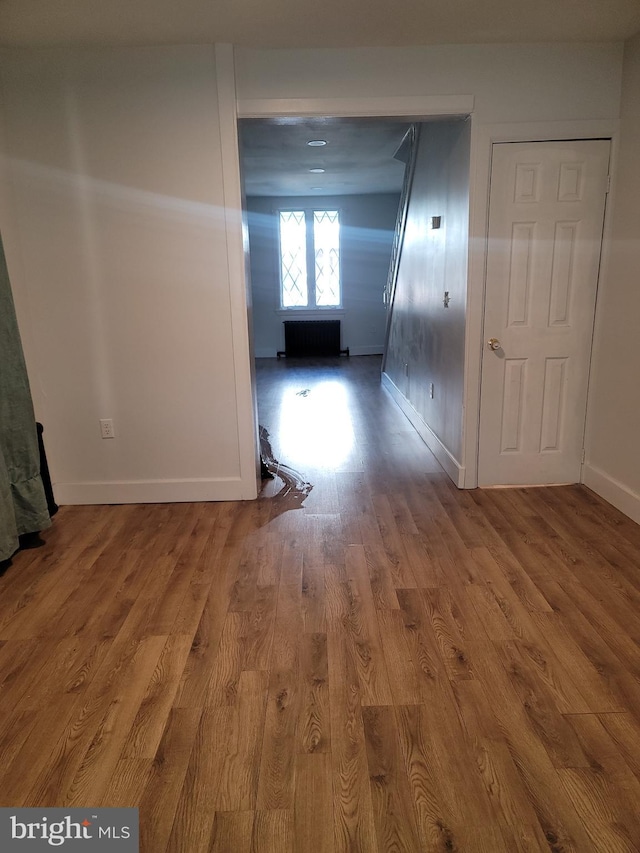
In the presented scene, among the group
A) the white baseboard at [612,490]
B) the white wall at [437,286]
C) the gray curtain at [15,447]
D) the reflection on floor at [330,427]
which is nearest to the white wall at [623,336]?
the white baseboard at [612,490]

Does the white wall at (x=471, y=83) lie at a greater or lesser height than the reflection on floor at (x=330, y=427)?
greater

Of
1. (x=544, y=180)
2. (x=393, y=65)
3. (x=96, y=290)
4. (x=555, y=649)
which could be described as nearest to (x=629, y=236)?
(x=544, y=180)

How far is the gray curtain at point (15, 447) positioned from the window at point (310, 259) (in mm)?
7047

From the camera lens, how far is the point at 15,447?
2.76m

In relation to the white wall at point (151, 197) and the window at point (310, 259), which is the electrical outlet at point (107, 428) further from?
the window at point (310, 259)

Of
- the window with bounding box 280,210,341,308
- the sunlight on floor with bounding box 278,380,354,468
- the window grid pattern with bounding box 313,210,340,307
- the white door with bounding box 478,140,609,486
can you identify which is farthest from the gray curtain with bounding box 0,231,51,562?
the window grid pattern with bounding box 313,210,340,307

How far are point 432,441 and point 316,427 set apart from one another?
1175 mm

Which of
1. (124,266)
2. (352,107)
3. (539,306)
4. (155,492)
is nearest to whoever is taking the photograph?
(352,107)

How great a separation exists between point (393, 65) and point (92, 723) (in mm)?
3262

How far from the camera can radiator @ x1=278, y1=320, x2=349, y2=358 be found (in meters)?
9.46

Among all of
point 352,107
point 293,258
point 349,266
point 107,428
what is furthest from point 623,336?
point 293,258

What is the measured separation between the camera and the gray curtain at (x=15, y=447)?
2.57 m

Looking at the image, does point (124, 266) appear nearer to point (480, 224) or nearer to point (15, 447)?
point (15, 447)

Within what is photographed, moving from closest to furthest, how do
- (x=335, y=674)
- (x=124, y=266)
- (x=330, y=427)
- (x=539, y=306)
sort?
(x=335, y=674), (x=124, y=266), (x=539, y=306), (x=330, y=427)
